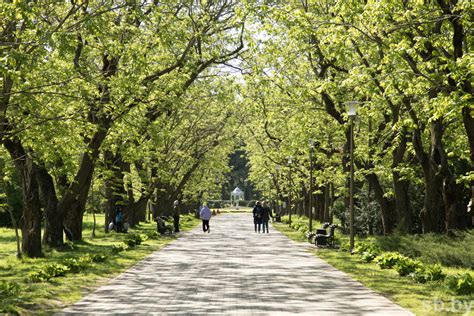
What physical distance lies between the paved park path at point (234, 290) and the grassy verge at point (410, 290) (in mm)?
278

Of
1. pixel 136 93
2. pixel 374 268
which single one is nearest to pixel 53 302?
pixel 136 93

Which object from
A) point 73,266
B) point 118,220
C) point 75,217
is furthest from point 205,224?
point 73,266

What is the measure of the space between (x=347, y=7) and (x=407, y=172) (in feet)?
24.7

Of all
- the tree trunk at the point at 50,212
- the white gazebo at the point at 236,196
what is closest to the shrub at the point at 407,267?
the tree trunk at the point at 50,212

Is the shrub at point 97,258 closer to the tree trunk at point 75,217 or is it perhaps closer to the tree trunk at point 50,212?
the tree trunk at point 50,212

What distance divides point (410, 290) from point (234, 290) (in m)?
3.43

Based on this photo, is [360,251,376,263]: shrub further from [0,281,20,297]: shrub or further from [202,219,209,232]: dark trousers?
[202,219,209,232]: dark trousers

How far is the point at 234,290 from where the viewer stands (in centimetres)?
1241

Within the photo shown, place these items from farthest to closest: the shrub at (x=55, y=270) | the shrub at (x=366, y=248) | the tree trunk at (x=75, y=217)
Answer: the tree trunk at (x=75, y=217) → the shrub at (x=366, y=248) → the shrub at (x=55, y=270)

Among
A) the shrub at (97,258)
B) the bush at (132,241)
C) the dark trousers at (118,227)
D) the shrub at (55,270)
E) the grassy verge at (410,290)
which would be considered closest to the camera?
the grassy verge at (410,290)

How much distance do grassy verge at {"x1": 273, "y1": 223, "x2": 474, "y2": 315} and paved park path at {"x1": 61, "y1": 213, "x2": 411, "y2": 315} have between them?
0.91 ft

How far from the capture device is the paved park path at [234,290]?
10.2 m

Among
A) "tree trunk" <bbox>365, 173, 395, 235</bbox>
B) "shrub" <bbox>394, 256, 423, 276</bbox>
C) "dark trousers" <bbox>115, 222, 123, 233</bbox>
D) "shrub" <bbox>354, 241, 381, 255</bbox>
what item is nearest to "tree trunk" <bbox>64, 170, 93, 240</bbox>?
"dark trousers" <bbox>115, 222, 123, 233</bbox>

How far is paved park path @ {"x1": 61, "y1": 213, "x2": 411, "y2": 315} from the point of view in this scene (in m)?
10.2
